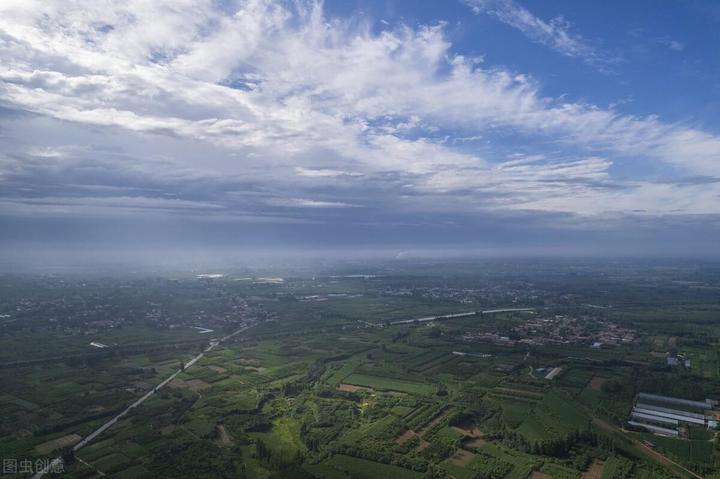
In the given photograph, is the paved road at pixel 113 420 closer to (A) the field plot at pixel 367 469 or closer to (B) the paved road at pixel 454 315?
(A) the field plot at pixel 367 469

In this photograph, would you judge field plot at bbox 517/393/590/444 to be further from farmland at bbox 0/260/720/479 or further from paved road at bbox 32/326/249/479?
paved road at bbox 32/326/249/479

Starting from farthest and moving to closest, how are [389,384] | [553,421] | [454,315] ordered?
[454,315], [389,384], [553,421]

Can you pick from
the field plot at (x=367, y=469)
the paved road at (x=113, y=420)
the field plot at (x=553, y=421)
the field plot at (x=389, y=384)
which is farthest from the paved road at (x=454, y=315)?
the field plot at (x=367, y=469)

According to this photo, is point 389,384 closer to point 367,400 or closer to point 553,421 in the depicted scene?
point 367,400

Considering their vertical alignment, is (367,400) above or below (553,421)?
below

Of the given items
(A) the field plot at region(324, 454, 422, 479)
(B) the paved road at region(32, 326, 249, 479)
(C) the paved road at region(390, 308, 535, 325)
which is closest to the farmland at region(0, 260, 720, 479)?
(A) the field plot at region(324, 454, 422, 479)

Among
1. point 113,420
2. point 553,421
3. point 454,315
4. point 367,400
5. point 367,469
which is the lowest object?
point 367,469

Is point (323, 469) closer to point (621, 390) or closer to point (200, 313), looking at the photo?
point (621, 390)

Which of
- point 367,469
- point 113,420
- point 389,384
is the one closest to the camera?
point 367,469

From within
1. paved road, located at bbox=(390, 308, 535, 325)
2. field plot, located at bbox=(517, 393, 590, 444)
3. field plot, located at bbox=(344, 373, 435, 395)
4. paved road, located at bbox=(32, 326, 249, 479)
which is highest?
paved road, located at bbox=(390, 308, 535, 325)

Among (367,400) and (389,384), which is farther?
(389,384)

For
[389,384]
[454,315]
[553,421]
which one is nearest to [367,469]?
[553,421]

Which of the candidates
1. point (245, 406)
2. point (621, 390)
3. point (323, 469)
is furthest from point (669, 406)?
point (245, 406)
